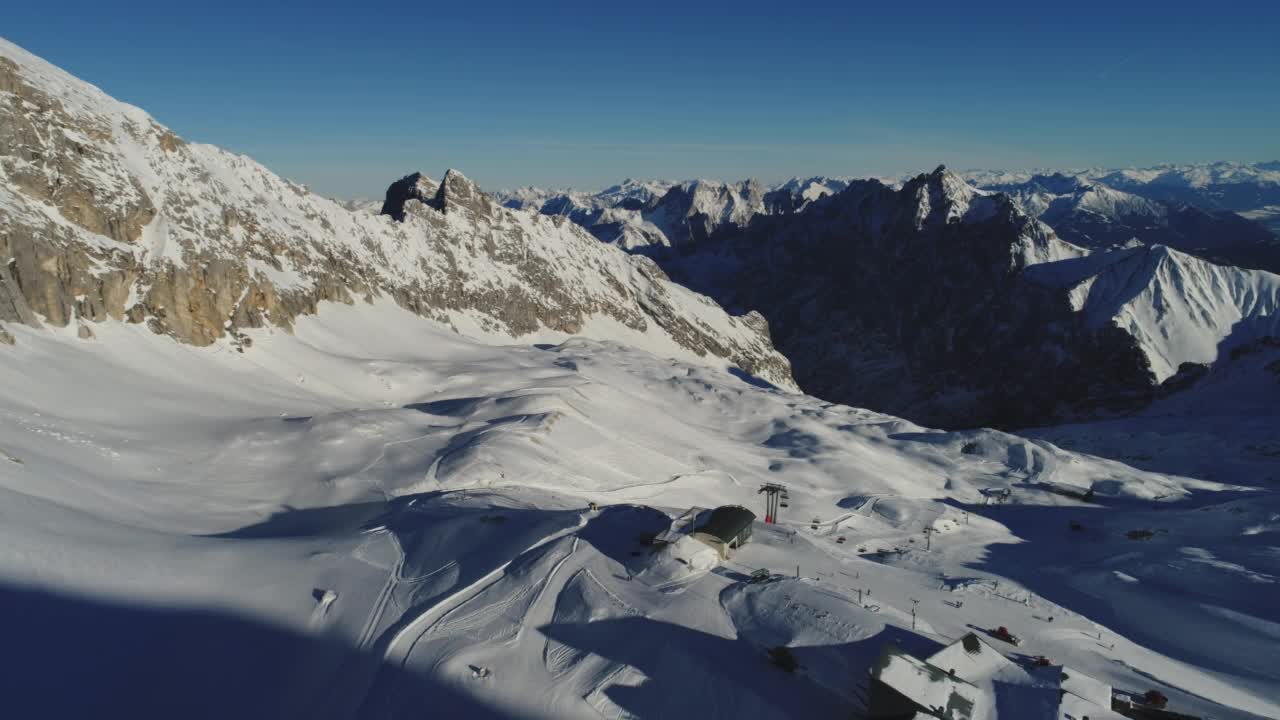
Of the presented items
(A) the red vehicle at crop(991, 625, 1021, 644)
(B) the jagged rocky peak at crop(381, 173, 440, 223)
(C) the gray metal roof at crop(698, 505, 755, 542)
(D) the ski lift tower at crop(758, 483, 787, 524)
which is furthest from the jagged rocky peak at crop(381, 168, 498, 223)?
(A) the red vehicle at crop(991, 625, 1021, 644)

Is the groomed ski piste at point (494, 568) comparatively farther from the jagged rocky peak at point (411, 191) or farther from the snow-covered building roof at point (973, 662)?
the jagged rocky peak at point (411, 191)

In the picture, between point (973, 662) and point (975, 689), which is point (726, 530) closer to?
point (973, 662)

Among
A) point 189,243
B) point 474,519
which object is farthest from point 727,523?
Result: point 189,243

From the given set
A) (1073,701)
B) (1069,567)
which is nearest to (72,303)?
(1073,701)

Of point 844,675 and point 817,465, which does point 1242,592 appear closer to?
point 844,675

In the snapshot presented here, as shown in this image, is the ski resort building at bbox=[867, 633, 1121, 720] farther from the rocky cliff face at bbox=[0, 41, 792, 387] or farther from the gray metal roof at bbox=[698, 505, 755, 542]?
the rocky cliff face at bbox=[0, 41, 792, 387]

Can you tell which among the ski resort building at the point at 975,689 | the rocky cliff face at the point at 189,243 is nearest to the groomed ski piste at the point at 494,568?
the ski resort building at the point at 975,689

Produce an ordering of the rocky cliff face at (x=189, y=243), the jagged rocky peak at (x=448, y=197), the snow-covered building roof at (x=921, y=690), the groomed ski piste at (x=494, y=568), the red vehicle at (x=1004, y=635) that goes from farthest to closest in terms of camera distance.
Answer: the jagged rocky peak at (x=448, y=197)
the rocky cliff face at (x=189, y=243)
the red vehicle at (x=1004, y=635)
the groomed ski piste at (x=494, y=568)
the snow-covered building roof at (x=921, y=690)
